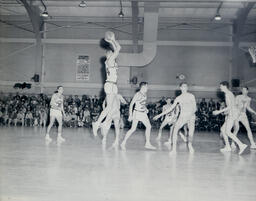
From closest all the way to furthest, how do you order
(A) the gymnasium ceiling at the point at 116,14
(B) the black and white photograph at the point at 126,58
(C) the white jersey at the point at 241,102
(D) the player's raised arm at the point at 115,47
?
(D) the player's raised arm at the point at 115,47
(C) the white jersey at the point at 241,102
(B) the black and white photograph at the point at 126,58
(A) the gymnasium ceiling at the point at 116,14

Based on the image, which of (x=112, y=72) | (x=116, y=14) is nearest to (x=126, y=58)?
(x=116, y=14)

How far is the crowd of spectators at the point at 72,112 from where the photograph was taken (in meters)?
16.3

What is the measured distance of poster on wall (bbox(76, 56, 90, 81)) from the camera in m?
19.1

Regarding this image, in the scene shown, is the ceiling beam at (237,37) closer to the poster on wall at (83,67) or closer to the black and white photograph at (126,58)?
the black and white photograph at (126,58)

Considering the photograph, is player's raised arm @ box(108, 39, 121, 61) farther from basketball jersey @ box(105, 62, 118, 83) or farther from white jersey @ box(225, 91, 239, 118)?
white jersey @ box(225, 91, 239, 118)

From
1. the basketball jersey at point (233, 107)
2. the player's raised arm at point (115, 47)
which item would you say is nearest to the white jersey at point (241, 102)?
the basketball jersey at point (233, 107)

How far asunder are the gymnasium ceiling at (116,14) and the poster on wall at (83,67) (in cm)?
225

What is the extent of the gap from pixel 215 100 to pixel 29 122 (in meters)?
11.0

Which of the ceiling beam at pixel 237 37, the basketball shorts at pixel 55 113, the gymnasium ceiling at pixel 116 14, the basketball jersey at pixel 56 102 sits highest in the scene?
the gymnasium ceiling at pixel 116 14

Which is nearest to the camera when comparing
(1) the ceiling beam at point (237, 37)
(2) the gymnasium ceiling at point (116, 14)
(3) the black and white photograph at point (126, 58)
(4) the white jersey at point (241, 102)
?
(4) the white jersey at point (241, 102)

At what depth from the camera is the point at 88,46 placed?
1920cm

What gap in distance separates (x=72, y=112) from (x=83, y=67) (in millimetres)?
3794

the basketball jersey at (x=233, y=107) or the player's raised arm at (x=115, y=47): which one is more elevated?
the player's raised arm at (x=115, y=47)

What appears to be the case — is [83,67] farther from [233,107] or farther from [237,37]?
[233,107]
